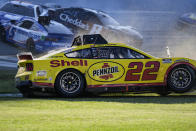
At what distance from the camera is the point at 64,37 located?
1758 centimetres

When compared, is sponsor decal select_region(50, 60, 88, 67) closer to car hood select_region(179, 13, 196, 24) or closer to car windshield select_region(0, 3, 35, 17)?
car windshield select_region(0, 3, 35, 17)

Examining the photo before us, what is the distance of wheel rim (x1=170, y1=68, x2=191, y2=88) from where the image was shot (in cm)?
907

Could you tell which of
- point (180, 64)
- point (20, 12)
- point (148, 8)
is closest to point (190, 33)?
point (148, 8)

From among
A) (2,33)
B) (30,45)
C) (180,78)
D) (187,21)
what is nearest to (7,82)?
(180,78)

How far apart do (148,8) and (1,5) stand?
8.51 m

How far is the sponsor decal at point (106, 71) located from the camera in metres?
8.92

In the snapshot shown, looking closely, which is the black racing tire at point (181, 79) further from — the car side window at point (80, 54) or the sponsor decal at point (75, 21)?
the sponsor decal at point (75, 21)

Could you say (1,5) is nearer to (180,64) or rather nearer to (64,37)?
(64,37)

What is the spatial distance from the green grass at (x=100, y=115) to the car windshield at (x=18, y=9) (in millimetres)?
10267

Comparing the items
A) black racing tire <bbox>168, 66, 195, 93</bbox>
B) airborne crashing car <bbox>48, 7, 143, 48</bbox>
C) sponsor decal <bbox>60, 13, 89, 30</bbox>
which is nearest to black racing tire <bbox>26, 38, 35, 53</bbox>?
airborne crashing car <bbox>48, 7, 143, 48</bbox>

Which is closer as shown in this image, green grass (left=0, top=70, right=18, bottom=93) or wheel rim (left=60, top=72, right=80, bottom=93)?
wheel rim (left=60, top=72, right=80, bottom=93)

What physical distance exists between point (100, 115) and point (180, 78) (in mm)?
3537

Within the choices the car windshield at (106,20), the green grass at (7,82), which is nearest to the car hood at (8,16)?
the car windshield at (106,20)

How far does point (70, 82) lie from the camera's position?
8797 millimetres
